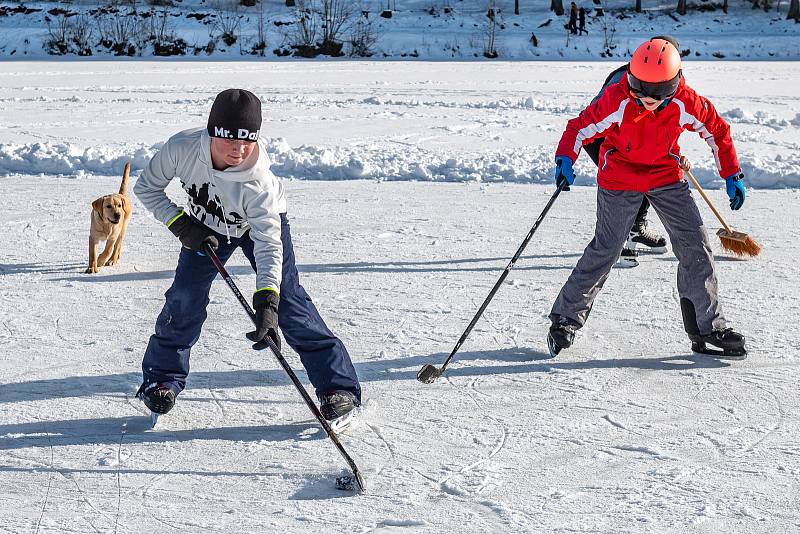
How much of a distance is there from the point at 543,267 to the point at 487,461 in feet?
8.30

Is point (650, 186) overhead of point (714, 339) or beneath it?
overhead

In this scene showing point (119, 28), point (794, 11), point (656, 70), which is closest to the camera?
point (656, 70)

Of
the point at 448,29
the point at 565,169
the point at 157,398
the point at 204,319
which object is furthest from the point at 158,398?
the point at 448,29

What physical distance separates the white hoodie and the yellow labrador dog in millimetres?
1898

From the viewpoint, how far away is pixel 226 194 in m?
2.88

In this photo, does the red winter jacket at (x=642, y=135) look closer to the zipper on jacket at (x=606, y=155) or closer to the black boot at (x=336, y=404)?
the zipper on jacket at (x=606, y=155)

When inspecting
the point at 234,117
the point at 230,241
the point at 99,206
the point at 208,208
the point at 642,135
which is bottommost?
the point at 99,206

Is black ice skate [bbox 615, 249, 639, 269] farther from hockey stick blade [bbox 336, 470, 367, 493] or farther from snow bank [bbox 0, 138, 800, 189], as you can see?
hockey stick blade [bbox 336, 470, 367, 493]

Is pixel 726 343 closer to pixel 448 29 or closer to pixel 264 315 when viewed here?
pixel 264 315

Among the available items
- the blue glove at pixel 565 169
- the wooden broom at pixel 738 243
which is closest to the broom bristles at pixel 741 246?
the wooden broom at pixel 738 243

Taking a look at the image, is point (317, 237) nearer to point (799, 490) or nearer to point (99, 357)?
point (99, 357)

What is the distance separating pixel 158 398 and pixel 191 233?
581 millimetres

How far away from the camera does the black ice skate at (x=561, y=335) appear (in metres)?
3.81

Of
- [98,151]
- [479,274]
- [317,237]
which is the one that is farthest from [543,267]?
[98,151]
